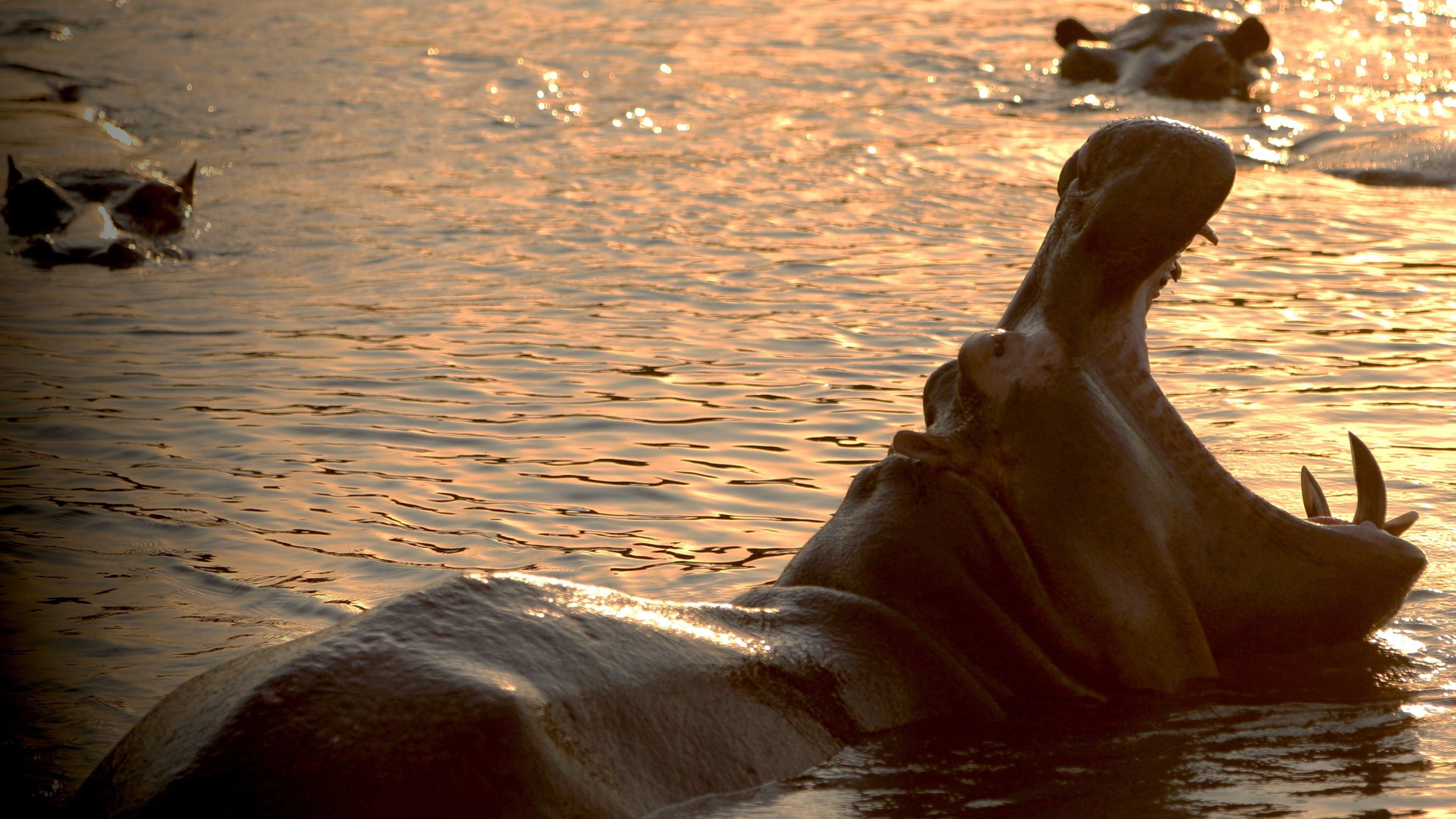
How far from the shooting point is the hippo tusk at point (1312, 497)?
12.8ft

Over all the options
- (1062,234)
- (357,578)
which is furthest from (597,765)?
(357,578)

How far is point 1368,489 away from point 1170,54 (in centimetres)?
1265

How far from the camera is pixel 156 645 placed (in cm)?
439

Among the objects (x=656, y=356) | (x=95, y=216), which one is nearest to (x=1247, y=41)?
(x=656, y=356)

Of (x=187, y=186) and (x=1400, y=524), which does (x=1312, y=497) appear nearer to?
(x=1400, y=524)

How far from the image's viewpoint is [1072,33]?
55.8ft

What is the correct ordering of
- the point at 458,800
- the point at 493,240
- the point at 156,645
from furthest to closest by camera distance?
the point at 493,240 → the point at 156,645 → the point at 458,800

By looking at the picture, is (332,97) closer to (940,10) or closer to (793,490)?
(940,10)

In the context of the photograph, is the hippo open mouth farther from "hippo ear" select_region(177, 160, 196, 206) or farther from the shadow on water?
"hippo ear" select_region(177, 160, 196, 206)

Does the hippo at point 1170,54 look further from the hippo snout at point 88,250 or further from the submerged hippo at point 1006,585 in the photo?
the submerged hippo at point 1006,585

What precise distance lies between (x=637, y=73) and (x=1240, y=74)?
5937 mm

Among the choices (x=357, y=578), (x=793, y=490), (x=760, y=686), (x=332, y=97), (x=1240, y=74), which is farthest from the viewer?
(x=332, y=97)

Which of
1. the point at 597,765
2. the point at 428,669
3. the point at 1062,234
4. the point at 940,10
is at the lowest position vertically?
the point at 597,765

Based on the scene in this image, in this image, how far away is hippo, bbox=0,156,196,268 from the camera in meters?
10.7
